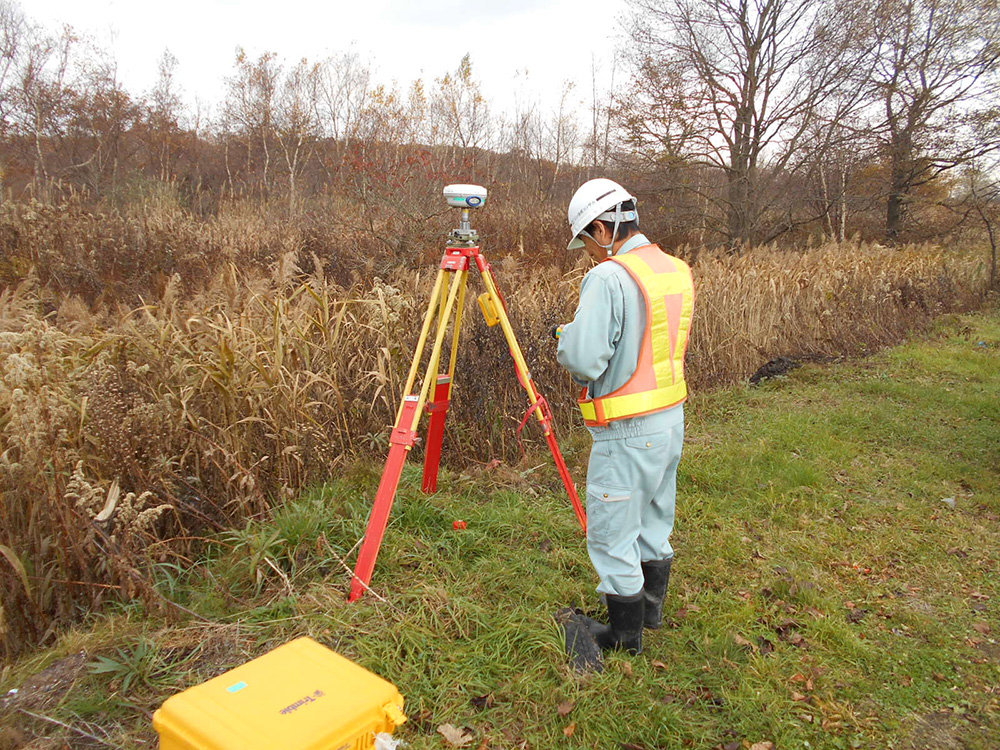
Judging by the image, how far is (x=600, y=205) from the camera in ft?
7.98

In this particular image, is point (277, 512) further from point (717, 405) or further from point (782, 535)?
point (717, 405)

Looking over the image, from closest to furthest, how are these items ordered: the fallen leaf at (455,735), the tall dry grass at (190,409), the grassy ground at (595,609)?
the fallen leaf at (455,735), the grassy ground at (595,609), the tall dry grass at (190,409)

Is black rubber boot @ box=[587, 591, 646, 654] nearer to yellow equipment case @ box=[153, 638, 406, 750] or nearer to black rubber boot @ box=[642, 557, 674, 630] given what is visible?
black rubber boot @ box=[642, 557, 674, 630]

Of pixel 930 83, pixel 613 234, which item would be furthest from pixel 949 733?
pixel 930 83

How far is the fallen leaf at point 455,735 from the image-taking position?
7.38ft

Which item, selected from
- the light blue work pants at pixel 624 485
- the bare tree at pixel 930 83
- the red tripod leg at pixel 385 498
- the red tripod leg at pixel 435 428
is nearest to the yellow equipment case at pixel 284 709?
the red tripod leg at pixel 385 498

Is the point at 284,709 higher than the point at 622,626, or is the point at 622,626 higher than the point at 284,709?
the point at 284,709

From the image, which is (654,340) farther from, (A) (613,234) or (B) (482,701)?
(B) (482,701)

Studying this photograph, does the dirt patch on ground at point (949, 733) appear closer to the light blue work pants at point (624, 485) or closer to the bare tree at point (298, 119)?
the light blue work pants at point (624, 485)

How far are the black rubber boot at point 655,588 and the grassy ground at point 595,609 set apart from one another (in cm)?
9

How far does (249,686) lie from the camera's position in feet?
6.20

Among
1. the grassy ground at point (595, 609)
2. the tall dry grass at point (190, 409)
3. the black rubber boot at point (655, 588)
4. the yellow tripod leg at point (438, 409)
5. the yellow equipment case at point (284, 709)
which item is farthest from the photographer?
the yellow tripod leg at point (438, 409)

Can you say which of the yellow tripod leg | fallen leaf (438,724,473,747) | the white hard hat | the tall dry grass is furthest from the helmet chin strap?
the tall dry grass

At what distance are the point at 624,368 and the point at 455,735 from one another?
4.70 feet
